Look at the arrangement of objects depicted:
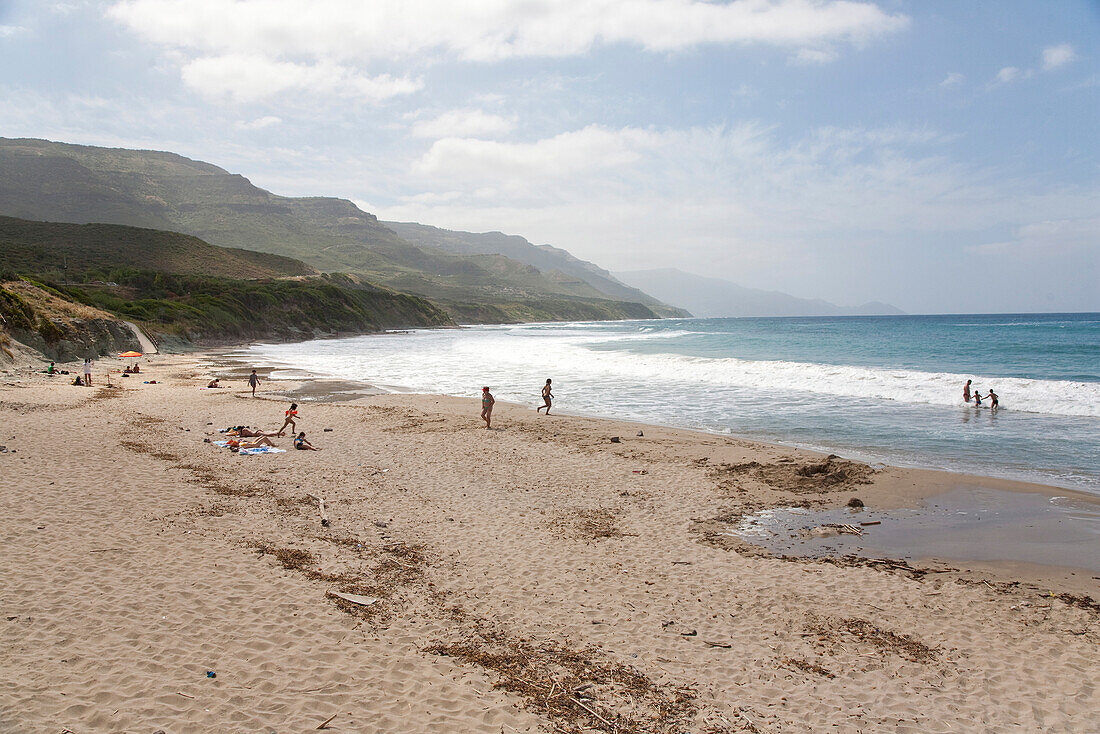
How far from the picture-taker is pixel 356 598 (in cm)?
593

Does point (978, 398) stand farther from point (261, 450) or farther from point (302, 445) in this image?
point (261, 450)

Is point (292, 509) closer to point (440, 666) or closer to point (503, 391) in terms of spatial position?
point (440, 666)

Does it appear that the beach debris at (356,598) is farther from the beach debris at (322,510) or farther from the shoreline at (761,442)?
the shoreline at (761,442)

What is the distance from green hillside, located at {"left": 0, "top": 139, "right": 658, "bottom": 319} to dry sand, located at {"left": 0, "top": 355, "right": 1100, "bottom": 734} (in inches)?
4693

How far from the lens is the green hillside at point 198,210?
412 ft

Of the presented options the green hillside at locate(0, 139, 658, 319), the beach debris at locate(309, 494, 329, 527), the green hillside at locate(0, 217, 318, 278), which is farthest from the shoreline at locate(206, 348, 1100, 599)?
the green hillside at locate(0, 139, 658, 319)

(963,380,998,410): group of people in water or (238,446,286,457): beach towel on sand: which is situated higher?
(963,380,998,410): group of people in water

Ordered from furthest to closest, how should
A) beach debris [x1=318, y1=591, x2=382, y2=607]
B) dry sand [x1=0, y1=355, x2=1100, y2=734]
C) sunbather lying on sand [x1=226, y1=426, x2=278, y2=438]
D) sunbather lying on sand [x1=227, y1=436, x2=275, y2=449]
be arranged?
sunbather lying on sand [x1=226, y1=426, x2=278, y2=438]
sunbather lying on sand [x1=227, y1=436, x2=275, y2=449]
beach debris [x1=318, y1=591, x2=382, y2=607]
dry sand [x1=0, y1=355, x2=1100, y2=734]

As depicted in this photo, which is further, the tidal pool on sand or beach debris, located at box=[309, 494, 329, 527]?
beach debris, located at box=[309, 494, 329, 527]

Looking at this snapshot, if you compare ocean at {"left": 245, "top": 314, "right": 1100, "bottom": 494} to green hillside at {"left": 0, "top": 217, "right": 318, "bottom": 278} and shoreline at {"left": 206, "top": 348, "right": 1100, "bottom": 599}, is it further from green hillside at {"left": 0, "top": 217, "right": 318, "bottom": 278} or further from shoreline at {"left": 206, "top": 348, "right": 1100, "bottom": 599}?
green hillside at {"left": 0, "top": 217, "right": 318, "bottom": 278}

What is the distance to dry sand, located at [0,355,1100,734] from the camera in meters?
4.29

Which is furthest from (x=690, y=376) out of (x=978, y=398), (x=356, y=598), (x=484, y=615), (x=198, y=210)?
(x=198, y=210)

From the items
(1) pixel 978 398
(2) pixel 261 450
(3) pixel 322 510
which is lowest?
(3) pixel 322 510

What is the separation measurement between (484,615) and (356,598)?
1.35m
